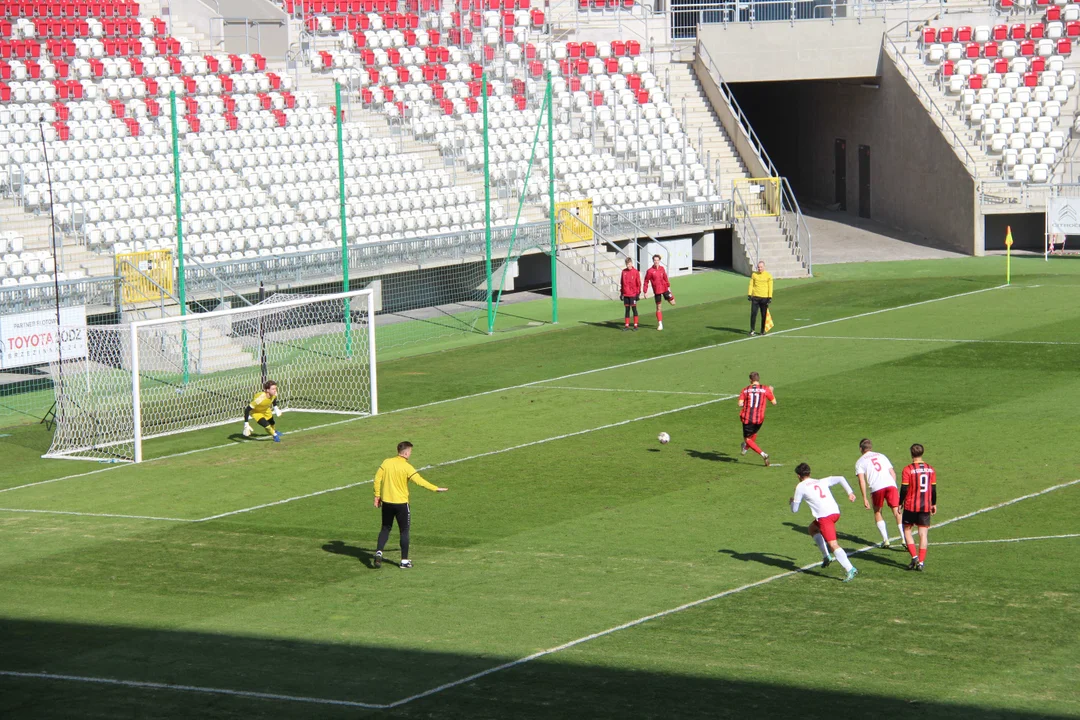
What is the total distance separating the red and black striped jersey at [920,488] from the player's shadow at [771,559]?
4.24ft

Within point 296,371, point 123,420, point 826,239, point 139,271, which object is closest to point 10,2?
point 139,271

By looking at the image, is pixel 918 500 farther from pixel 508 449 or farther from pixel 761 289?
pixel 761 289

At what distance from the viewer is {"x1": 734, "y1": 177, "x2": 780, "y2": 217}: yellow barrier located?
1688 inches

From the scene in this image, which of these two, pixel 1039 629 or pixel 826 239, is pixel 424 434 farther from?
pixel 826 239

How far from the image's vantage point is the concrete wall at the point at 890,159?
44688 mm

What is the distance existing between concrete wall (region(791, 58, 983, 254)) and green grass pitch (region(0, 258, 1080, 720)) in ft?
51.8

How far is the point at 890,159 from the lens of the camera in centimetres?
4781

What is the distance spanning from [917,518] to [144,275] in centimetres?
1922

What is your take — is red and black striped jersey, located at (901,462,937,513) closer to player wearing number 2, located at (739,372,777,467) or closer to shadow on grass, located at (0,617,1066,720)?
shadow on grass, located at (0,617,1066,720)

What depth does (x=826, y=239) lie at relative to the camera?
154ft

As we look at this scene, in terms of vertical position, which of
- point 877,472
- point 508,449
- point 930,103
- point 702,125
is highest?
point 930,103

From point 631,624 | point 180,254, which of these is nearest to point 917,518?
point 631,624

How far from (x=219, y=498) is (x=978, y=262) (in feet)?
93.3

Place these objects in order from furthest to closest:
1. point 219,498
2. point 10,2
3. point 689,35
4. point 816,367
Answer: point 689,35
point 10,2
point 816,367
point 219,498
